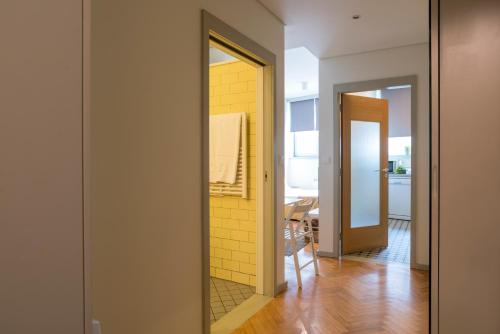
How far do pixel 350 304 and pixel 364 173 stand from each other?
2.11m

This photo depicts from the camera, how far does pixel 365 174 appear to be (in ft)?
15.0

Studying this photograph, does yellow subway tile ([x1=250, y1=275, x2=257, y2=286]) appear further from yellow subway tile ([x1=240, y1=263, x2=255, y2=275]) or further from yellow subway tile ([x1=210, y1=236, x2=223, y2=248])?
yellow subway tile ([x1=210, y1=236, x2=223, y2=248])

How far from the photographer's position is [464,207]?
1.69 meters

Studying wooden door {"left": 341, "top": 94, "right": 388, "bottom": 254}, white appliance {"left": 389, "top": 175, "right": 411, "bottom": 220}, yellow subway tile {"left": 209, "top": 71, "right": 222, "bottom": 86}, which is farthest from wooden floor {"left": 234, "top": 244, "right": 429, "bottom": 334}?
white appliance {"left": 389, "top": 175, "right": 411, "bottom": 220}

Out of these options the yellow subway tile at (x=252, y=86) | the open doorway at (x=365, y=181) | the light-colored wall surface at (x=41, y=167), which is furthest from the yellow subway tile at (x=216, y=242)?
the light-colored wall surface at (x=41, y=167)

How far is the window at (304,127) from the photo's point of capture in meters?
7.64

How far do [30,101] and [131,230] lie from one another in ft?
3.61

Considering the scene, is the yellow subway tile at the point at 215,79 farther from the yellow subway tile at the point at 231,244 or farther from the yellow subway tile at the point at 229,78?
the yellow subway tile at the point at 231,244

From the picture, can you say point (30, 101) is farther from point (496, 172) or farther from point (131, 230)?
point (496, 172)

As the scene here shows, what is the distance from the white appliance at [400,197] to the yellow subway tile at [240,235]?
174 inches

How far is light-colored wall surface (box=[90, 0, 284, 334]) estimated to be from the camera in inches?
58.9

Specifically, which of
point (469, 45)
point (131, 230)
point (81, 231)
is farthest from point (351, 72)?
point (81, 231)

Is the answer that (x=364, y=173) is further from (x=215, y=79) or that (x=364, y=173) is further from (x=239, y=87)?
(x=215, y=79)

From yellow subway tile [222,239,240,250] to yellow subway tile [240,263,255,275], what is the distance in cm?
18
